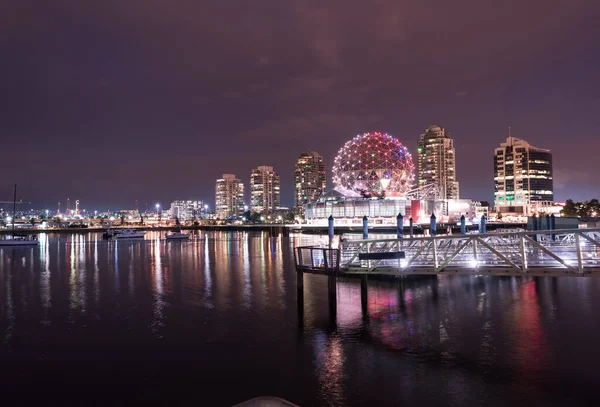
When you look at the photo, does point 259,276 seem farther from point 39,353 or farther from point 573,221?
point 573,221

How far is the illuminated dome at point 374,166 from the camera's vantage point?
376 feet

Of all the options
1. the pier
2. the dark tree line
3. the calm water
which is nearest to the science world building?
the dark tree line

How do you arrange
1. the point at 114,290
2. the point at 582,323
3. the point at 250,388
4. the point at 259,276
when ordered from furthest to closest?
the point at 259,276, the point at 114,290, the point at 582,323, the point at 250,388

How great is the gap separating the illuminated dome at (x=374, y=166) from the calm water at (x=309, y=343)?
271 feet

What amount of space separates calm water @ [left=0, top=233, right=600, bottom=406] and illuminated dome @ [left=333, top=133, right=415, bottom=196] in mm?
82539

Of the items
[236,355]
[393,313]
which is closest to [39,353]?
[236,355]

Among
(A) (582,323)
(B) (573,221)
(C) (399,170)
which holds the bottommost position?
(A) (582,323)

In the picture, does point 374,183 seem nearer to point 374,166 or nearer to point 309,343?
point 374,166

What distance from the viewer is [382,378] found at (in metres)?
15.1

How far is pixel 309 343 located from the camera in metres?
19.1

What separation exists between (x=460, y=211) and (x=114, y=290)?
427 feet

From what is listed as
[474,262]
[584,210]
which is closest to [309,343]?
[474,262]

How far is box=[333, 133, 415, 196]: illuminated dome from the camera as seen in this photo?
376 ft

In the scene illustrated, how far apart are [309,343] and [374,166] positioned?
99.3 metres
